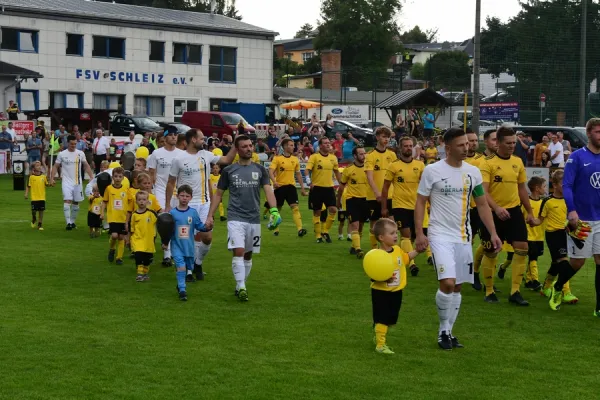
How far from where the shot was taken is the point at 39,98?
50.5 meters

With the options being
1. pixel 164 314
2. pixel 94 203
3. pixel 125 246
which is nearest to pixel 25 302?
pixel 164 314

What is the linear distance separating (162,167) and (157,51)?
1645 inches

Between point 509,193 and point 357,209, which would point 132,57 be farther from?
point 509,193

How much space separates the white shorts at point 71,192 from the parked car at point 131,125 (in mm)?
22678

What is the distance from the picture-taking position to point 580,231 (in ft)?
35.3

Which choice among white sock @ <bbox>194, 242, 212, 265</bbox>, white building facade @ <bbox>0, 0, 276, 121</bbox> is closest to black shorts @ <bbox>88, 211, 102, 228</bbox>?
white sock @ <bbox>194, 242, 212, 265</bbox>

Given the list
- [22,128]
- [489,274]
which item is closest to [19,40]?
[22,128]

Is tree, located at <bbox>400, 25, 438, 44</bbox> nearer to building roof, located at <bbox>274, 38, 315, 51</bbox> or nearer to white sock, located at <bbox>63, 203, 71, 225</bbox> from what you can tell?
building roof, located at <bbox>274, 38, 315, 51</bbox>

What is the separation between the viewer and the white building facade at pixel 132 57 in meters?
50.6

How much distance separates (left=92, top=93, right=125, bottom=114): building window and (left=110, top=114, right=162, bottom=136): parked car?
8.53 m

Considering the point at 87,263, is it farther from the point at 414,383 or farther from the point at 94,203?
the point at 414,383

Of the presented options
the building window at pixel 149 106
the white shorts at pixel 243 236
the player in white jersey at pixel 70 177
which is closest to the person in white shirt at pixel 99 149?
the player in white jersey at pixel 70 177

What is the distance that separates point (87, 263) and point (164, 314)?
4962 mm

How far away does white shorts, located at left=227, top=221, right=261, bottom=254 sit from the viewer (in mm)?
11914
